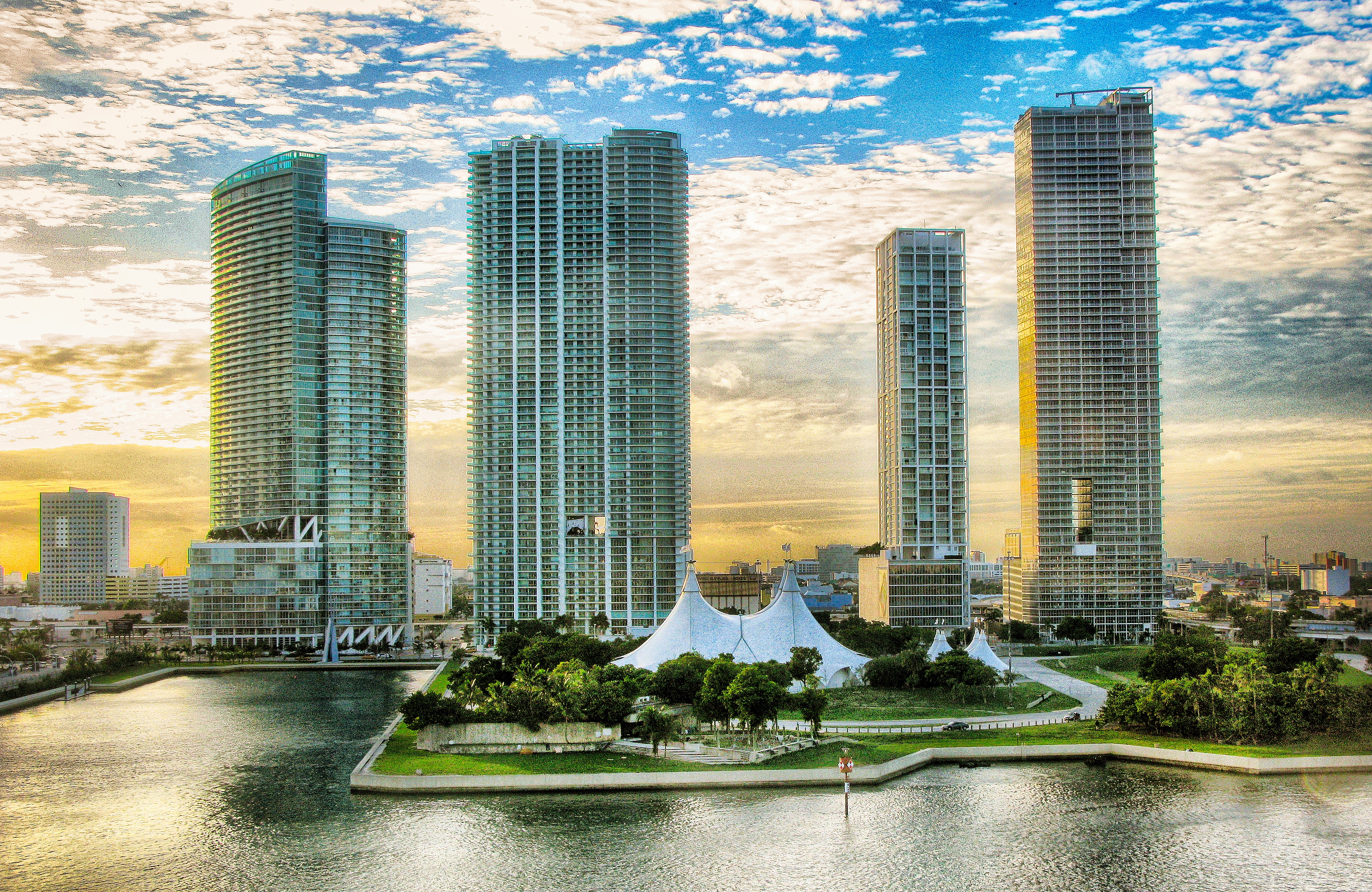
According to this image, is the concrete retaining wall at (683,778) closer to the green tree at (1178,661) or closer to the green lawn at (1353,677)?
the green tree at (1178,661)

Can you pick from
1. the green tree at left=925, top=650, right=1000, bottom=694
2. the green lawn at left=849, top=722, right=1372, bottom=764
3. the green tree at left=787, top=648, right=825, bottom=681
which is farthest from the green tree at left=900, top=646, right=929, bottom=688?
the green lawn at left=849, top=722, right=1372, bottom=764

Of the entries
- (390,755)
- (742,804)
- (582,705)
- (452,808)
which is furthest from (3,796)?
(742,804)

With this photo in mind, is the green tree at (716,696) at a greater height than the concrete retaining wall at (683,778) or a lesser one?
greater

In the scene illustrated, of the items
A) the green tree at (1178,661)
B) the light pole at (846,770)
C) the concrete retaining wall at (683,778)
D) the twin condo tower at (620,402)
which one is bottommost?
the concrete retaining wall at (683,778)

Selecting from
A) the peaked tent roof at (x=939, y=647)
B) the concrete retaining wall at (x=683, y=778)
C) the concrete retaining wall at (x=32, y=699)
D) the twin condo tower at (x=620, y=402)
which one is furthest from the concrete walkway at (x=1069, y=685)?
the concrete retaining wall at (x=32, y=699)

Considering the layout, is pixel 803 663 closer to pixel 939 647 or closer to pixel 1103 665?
pixel 939 647

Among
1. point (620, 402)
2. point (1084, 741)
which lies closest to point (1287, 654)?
point (1084, 741)

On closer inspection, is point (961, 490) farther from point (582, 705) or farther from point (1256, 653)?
point (582, 705)
